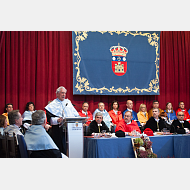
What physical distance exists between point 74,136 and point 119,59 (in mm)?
4687

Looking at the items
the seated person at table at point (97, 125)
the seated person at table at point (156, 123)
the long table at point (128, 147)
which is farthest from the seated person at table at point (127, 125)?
the seated person at table at point (156, 123)

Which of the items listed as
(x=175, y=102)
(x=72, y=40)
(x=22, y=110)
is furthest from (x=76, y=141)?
(x=175, y=102)

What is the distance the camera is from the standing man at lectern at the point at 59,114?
199 inches

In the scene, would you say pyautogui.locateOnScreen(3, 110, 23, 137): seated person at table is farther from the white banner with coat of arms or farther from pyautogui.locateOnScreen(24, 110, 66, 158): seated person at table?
the white banner with coat of arms

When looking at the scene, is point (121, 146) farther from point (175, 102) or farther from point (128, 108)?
point (175, 102)

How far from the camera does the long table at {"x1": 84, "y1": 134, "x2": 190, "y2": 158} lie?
4578 mm

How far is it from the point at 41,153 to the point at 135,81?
19.5 feet

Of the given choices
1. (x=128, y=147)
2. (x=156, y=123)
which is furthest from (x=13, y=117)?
(x=156, y=123)

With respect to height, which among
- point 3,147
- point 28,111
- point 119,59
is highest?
point 119,59

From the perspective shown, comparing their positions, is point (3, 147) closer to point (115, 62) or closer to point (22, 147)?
point (22, 147)

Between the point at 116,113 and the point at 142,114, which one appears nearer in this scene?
the point at 116,113

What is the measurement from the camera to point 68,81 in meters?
8.43

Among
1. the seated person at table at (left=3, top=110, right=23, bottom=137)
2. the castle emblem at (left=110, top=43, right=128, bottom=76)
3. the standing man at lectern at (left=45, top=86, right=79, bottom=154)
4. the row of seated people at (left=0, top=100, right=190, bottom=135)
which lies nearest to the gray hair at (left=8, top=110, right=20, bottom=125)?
the seated person at table at (left=3, top=110, right=23, bottom=137)

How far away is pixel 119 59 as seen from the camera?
28.3 ft
